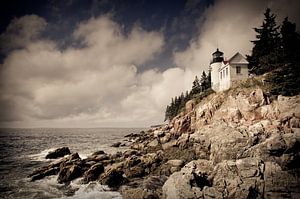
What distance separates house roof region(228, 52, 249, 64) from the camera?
38.9 m

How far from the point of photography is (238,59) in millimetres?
39344

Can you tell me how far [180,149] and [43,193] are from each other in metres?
17.6

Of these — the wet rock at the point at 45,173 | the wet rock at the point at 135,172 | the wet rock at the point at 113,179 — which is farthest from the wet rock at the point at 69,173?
the wet rock at the point at 135,172

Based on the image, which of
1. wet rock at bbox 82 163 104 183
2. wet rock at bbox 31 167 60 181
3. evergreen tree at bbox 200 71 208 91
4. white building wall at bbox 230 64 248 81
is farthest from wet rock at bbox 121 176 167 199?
evergreen tree at bbox 200 71 208 91

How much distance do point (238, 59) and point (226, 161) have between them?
91.3ft

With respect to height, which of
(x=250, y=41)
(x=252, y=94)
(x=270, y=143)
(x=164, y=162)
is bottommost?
(x=164, y=162)

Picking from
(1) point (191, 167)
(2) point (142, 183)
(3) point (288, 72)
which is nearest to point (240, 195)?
(1) point (191, 167)

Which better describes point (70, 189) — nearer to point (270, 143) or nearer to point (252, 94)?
point (270, 143)

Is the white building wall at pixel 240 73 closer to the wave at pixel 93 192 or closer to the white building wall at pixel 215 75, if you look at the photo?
the white building wall at pixel 215 75

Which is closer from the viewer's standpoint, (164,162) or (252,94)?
(164,162)

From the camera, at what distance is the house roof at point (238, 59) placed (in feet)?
128

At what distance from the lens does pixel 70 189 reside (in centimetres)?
1959

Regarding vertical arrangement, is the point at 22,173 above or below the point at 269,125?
below

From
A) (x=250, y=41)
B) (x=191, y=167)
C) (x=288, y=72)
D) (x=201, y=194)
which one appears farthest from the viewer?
(x=250, y=41)
